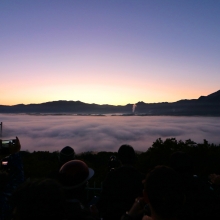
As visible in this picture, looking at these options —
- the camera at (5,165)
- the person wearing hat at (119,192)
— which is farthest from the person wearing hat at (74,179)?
the camera at (5,165)

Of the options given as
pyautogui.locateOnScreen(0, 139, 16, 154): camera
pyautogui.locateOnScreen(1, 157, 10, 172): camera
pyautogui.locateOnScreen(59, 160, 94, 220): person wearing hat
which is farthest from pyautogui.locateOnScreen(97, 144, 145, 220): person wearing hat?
pyautogui.locateOnScreen(0, 139, 16, 154): camera

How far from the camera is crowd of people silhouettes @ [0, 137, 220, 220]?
1842 millimetres

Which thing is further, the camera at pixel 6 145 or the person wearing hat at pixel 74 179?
the camera at pixel 6 145

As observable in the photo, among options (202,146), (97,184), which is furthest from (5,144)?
(202,146)

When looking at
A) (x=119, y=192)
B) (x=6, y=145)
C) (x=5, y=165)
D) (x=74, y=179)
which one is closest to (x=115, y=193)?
(x=119, y=192)

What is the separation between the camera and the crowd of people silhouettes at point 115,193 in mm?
1842

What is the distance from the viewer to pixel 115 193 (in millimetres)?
3580

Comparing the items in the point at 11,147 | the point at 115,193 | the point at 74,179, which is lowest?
the point at 115,193

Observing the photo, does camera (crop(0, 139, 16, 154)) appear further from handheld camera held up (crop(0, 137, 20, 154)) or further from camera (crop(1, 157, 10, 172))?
camera (crop(1, 157, 10, 172))

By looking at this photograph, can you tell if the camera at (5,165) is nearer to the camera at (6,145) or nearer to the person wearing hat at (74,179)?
the camera at (6,145)

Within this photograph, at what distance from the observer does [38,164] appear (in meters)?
12.3

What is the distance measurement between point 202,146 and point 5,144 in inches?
319

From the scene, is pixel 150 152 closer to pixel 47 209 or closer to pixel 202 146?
pixel 202 146

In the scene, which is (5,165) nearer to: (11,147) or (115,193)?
(11,147)
